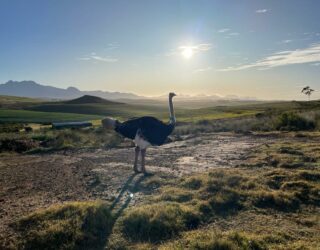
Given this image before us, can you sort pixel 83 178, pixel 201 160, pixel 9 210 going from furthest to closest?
pixel 201 160 → pixel 83 178 → pixel 9 210

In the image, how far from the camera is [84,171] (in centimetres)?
1321

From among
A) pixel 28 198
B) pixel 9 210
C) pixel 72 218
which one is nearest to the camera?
pixel 72 218

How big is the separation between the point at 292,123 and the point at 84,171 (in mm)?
19412

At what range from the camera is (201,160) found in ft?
49.1

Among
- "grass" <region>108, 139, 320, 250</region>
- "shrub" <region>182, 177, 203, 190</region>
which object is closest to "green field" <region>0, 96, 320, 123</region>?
"shrub" <region>182, 177, 203, 190</region>

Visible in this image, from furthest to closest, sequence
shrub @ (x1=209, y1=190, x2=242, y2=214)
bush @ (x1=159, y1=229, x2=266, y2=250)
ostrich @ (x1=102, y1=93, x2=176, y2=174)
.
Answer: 1. ostrich @ (x1=102, y1=93, x2=176, y2=174)
2. shrub @ (x1=209, y1=190, x2=242, y2=214)
3. bush @ (x1=159, y1=229, x2=266, y2=250)

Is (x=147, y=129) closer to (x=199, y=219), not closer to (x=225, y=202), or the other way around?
(x=225, y=202)

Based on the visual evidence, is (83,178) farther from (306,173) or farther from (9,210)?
(306,173)

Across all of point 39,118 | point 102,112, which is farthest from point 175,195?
point 102,112

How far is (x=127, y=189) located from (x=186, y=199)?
1.94 metres

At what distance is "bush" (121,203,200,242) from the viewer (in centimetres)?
693

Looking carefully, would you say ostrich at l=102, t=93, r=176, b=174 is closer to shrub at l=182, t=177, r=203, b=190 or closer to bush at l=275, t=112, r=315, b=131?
shrub at l=182, t=177, r=203, b=190

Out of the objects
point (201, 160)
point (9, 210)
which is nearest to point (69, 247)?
point (9, 210)

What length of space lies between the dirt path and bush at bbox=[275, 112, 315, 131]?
29.8 feet
